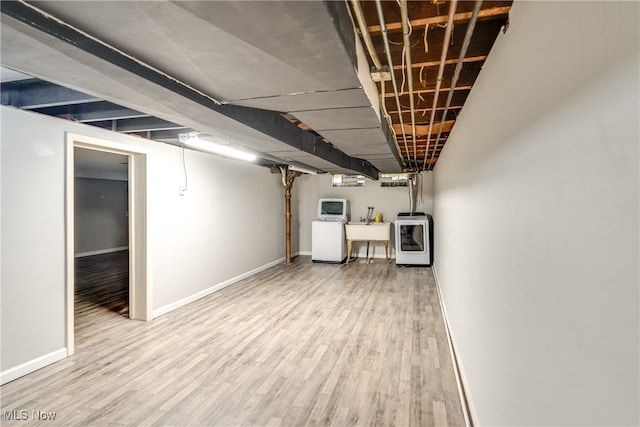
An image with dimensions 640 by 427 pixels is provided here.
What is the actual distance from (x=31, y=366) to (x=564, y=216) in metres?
3.69

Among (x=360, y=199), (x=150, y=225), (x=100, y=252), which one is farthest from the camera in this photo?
(x=100, y=252)

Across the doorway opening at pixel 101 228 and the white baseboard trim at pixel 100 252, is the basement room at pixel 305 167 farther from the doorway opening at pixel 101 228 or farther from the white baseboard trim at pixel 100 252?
the white baseboard trim at pixel 100 252

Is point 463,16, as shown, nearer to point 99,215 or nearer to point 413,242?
point 413,242

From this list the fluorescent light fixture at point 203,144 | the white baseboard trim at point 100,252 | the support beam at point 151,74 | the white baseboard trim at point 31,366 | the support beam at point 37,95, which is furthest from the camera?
the white baseboard trim at point 100,252

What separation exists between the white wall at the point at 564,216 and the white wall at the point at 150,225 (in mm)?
3374

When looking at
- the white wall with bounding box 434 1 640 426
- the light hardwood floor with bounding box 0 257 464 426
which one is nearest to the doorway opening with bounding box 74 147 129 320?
the light hardwood floor with bounding box 0 257 464 426

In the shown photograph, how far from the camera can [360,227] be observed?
7.28 meters

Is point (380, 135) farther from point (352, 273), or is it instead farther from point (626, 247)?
point (352, 273)

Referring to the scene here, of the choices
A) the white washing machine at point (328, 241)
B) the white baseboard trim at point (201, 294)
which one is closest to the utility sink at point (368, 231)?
the white washing machine at point (328, 241)

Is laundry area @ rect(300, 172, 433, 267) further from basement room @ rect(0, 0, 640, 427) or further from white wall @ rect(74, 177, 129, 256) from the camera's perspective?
white wall @ rect(74, 177, 129, 256)

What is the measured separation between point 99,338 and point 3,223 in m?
1.47

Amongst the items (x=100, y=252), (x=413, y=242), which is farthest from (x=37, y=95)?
(x=100, y=252)

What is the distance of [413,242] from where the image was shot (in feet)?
22.3

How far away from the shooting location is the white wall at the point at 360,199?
7746 millimetres
